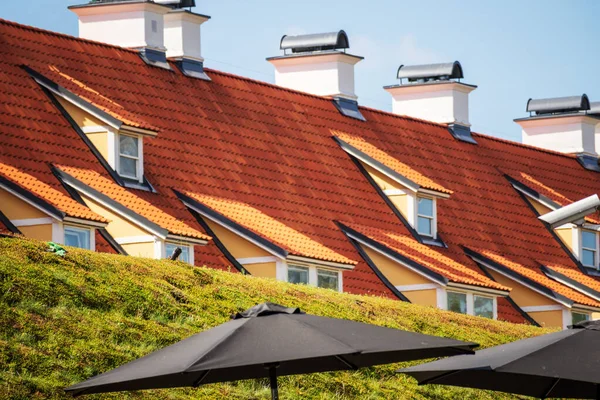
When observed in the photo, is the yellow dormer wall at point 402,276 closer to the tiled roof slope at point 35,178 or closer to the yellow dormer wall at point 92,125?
the yellow dormer wall at point 92,125

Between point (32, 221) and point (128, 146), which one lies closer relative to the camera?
point (32, 221)

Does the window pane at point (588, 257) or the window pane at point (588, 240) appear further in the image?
the window pane at point (588, 240)

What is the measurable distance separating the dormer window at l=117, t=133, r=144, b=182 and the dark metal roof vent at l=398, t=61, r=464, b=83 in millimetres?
17641

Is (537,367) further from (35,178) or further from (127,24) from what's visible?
(127,24)

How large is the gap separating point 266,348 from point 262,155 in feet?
71.8

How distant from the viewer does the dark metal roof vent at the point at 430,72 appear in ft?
159

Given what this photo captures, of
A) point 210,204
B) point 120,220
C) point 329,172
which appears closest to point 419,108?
point 329,172

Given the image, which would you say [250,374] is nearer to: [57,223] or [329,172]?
[57,223]

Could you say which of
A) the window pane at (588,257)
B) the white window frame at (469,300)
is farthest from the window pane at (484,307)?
the window pane at (588,257)

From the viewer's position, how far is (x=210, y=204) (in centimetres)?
3338

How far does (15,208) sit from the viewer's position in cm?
2842

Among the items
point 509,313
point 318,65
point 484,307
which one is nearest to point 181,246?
point 484,307

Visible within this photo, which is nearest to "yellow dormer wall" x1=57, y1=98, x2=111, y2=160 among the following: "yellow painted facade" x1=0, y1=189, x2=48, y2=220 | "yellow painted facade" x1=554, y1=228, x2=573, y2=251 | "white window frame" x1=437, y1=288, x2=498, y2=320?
"yellow painted facade" x1=0, y1=189, x2=48, y2=220

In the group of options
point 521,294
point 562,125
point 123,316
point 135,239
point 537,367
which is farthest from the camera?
point 562,125
